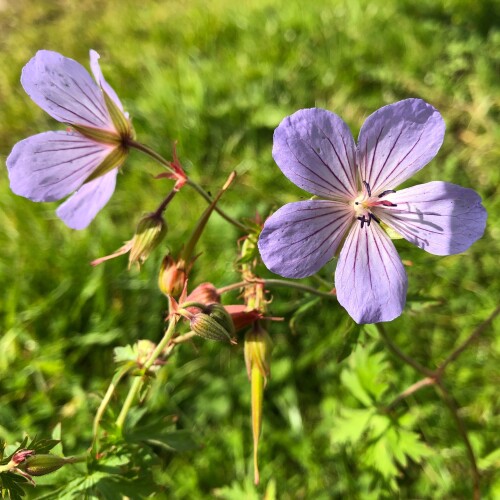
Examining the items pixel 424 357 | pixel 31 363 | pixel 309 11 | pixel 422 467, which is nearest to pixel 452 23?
pixel 309 11

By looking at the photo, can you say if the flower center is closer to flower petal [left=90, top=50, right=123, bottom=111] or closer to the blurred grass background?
the blurred grass background

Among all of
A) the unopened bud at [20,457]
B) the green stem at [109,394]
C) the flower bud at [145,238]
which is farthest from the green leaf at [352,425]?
the unopened bud at [20,457]

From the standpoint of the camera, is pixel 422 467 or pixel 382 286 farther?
pixel 422 467

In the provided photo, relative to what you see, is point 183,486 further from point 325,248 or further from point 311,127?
point 311,127

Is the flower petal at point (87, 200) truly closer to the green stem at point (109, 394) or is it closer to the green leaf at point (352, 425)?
the green stem at point (109, 394)

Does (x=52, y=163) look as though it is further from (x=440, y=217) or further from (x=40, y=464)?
(x=440, y=217)

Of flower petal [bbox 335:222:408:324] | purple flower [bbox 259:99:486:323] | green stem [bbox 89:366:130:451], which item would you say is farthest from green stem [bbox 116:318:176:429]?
flower petal [bbox 335:222:408:324]
